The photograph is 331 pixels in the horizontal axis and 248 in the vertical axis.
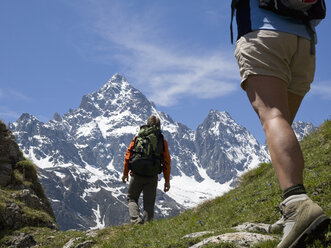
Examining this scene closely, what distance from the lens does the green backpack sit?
11016 mm

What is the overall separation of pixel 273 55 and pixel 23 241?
10.9m

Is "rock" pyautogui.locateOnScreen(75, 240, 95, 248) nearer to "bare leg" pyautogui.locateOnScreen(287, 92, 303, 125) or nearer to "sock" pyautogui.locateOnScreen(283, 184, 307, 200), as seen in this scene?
"bare leg" pyautogui.locateOnScreen(287, 92, 303, 125)

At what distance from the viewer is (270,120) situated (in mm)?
3785

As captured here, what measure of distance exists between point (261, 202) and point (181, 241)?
2798mm

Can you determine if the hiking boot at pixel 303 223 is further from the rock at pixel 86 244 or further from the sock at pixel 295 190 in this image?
the rock at pixel 86 244

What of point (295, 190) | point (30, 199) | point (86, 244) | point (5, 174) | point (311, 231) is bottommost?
point (311, 231)

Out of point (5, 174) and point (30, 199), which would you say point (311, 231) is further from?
point (5, 174)

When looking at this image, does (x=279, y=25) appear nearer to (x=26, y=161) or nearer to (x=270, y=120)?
(x=270, y=120)

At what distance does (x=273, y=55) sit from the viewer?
12.6ft

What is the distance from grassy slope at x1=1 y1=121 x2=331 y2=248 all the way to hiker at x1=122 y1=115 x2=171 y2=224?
1.07 m

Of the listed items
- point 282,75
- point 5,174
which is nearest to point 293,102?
point 282,75

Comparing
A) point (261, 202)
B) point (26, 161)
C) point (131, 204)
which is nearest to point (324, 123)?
point (261, 202)

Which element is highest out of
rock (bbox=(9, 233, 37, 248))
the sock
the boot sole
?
rock (bbox=(9, 233, 37, 248))

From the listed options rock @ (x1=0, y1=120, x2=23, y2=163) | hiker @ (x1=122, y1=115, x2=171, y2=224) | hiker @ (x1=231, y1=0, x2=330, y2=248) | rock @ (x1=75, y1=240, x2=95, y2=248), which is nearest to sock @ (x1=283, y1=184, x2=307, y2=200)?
hiker @ (x1=231, y1=0, x2=330, y2=248)
